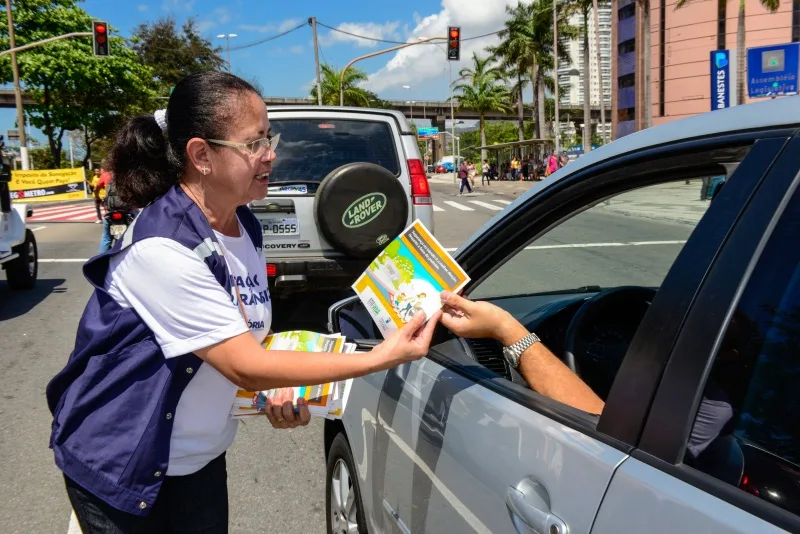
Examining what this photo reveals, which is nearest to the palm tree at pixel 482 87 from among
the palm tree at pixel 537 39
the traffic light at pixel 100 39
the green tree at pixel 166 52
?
the palm tree at pixel 537 39

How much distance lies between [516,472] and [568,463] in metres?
0.15

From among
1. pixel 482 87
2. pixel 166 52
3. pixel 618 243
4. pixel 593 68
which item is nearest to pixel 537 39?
pixel 482 87

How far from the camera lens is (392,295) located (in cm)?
170

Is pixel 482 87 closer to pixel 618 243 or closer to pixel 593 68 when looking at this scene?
pixel 618 243

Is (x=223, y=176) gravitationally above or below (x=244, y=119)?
below

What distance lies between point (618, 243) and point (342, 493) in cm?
191

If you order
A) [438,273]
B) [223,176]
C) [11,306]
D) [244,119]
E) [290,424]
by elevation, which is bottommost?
[11,306]

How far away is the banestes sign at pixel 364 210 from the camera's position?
5488mm

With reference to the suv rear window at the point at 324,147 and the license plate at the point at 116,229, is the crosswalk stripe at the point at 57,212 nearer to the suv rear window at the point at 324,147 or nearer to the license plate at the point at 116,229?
the license plate at the point at 116,229

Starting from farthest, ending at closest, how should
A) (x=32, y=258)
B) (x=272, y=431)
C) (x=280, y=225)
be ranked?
(x=32, y=258) → (x=280, y=225) → (x=272, y=431)

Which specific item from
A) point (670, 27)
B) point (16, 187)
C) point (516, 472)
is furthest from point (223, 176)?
point (670, 27)

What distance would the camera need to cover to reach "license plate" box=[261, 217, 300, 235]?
235 inches

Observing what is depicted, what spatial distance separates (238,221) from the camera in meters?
1.95

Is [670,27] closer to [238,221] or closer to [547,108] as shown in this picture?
[547,108]
